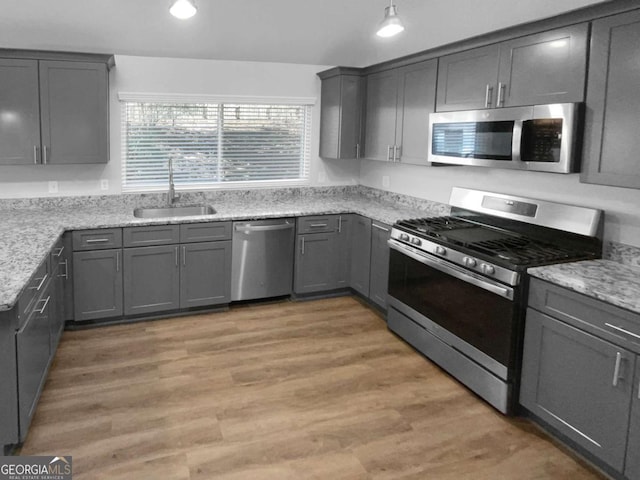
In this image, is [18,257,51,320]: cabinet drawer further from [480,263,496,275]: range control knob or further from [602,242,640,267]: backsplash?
[602,242,640,267]: backsplash

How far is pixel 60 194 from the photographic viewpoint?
4.65m

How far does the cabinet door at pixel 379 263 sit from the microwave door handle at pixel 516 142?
4.36ft

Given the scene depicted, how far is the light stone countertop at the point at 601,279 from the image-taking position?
2451 millimetres

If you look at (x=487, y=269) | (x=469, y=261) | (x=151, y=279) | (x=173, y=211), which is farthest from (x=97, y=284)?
(x=487, y=269)

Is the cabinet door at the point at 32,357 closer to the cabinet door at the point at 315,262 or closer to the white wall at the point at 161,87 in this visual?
the white wall at the point at 161,87

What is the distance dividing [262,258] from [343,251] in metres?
0.80

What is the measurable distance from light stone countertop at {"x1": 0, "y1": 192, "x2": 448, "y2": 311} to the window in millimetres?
268

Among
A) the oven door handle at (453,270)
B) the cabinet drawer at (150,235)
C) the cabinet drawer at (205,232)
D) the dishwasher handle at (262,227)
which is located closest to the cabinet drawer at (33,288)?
the cabinet drawer at (150,235)

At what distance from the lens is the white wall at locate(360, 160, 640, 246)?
3.06 m

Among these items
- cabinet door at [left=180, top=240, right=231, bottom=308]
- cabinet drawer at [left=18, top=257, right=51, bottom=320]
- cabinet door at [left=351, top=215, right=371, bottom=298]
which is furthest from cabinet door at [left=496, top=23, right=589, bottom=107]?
cabinet drawer at [left=18, top=257, right=51, bottom=320]

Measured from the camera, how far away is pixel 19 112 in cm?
408

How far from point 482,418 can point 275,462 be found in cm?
124

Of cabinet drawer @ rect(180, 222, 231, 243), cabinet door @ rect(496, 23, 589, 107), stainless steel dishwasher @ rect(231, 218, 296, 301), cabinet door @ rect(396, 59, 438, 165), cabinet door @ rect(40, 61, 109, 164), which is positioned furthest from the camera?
stainless steel dishwasher @ rect(231, 218, 296, 301)

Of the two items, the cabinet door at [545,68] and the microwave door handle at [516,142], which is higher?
the cabinet door at [545,68]
